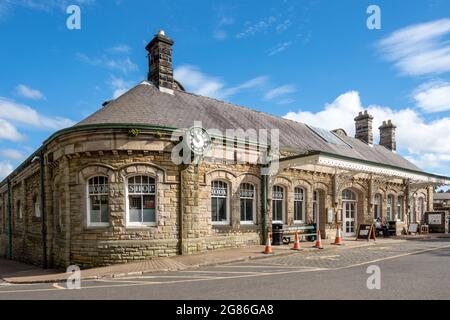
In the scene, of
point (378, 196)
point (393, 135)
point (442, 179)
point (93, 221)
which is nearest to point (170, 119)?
point (93, 221)

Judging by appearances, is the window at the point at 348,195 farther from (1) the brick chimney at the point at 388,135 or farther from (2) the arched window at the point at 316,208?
(1) the brick chimney at the point at 388,135

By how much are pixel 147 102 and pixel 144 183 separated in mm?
3964

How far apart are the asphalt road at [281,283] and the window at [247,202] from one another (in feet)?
12.7

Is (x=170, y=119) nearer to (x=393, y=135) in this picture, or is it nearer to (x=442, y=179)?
(x=442, y=179)

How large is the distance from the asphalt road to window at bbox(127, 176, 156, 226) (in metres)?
3.18

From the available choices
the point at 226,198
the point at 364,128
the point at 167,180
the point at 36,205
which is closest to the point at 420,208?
the point at 364,128

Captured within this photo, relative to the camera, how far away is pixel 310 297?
7.05 meters

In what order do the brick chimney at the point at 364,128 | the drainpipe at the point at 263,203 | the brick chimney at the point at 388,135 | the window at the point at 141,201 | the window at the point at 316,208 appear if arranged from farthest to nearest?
1. the brick chimney at the point at 388,135
2. the brick chimney at the point at 364,128
3. the window at the point at 316,208
4. the drainpipe at the point at 263,203
5. the window at the point at 141,201

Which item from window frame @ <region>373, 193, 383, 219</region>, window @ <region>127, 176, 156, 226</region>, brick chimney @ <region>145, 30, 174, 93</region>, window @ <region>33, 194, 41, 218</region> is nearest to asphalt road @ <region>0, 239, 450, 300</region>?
window @ <region>127, 176, 156, 226</region>

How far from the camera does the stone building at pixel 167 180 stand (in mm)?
13172

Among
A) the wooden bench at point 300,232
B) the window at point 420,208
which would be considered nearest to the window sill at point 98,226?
the wooden bench at point 300,232

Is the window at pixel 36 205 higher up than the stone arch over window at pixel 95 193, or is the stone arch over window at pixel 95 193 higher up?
the stone arch over window at pixel 95 193

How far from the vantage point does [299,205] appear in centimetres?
1878
